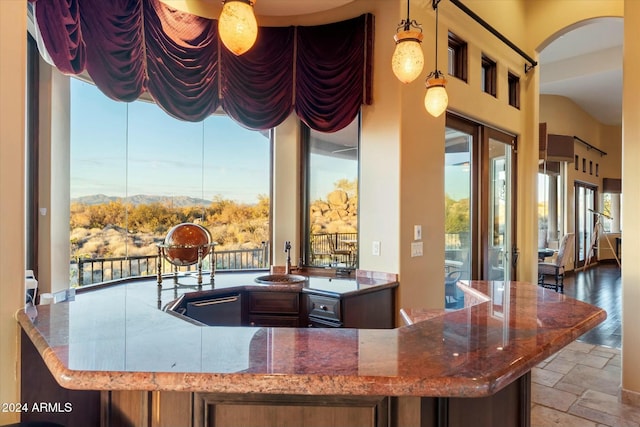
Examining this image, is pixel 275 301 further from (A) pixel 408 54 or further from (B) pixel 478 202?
(B) pixel 478 202

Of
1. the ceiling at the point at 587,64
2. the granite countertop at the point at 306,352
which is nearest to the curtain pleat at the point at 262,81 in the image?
the granite countertop at the point at 306,352

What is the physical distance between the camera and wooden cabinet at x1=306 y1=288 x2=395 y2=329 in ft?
8.83

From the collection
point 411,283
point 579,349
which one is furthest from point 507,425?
point 579,349

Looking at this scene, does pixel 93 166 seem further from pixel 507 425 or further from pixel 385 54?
pixel 507 425

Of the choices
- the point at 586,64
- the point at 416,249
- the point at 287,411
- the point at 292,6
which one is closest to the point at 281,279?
the point at 416,249

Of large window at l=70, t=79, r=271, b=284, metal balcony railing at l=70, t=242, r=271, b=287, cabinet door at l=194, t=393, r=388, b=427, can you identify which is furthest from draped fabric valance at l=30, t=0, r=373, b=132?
cabinet door at l=194, t=393, r=388, b=427

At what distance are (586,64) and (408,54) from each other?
7502 millimetres

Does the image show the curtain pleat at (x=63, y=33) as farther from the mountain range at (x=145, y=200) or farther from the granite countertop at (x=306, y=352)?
→ the granite countertop at (x=306, y=352)

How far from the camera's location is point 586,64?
7359 millimetres

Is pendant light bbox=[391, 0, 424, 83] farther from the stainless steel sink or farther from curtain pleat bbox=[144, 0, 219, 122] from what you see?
the stainless steel sink

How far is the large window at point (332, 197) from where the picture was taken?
354 centimetres

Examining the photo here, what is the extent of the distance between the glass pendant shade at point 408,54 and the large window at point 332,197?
4.30ft

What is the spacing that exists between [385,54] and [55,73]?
255 centimetres

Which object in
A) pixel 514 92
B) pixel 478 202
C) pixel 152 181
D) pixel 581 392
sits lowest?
pixel 581 392
